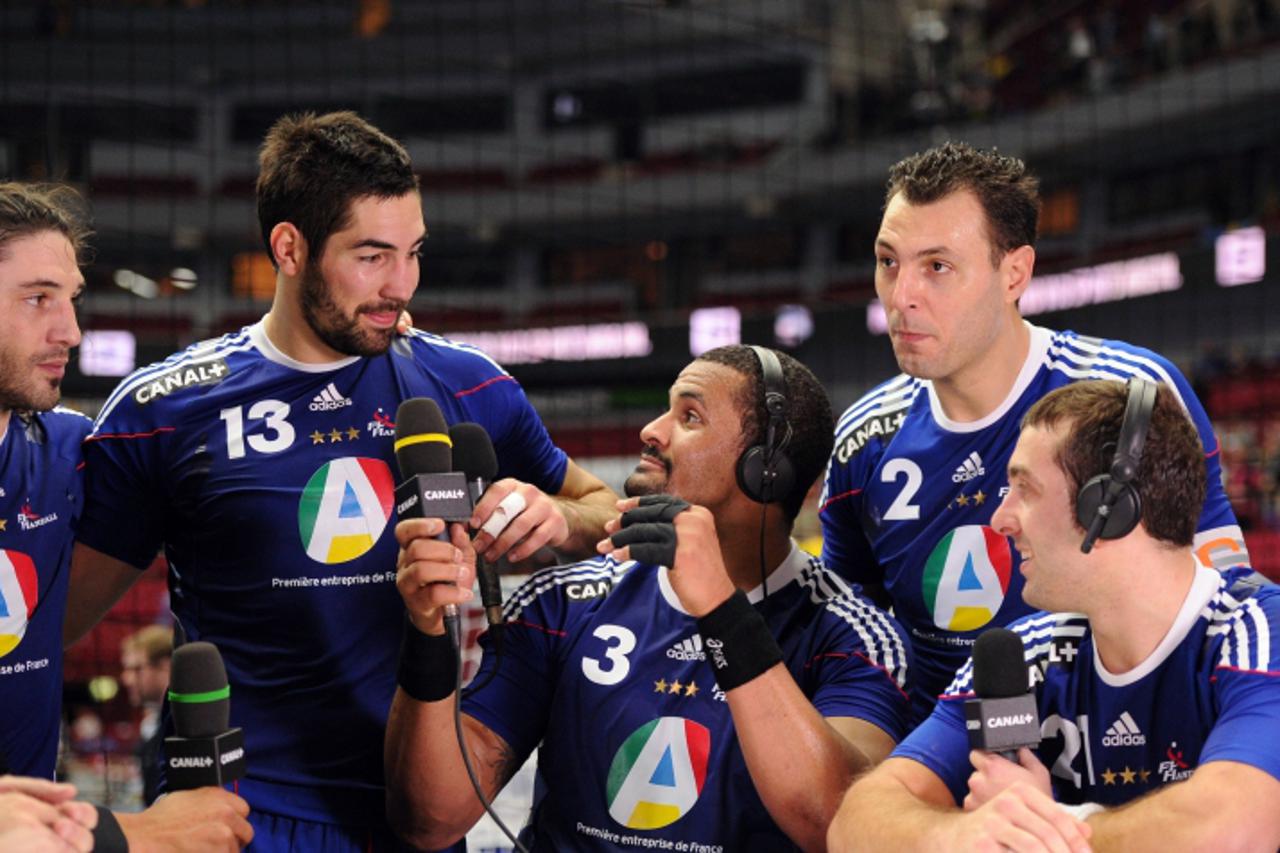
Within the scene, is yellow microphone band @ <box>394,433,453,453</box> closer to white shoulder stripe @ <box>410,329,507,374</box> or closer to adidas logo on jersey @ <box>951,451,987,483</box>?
white shoulder stripe @ <box>410,329,507,374</box>

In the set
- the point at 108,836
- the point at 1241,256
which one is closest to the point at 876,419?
the point at 108,836

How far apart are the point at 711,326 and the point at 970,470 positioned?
17600 mm

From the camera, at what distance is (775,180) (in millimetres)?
21516

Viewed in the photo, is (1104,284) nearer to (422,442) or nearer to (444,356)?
(444,356)

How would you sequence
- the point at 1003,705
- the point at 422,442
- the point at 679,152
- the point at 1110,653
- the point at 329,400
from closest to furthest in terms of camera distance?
the point at 1003,705 → the point at 422,442 → the point at 1110,653 → the point at 329,400 → the point at 679,152

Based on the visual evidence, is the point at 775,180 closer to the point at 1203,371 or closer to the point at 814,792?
the point at 1203,371

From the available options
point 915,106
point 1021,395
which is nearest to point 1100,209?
point 915,106

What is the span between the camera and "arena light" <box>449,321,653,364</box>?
72.5ft

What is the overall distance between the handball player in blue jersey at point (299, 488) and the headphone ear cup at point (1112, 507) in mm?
971

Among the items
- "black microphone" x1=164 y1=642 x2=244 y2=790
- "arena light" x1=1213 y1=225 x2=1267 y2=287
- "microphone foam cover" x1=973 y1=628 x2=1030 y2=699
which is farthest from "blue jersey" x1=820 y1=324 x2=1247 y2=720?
"arena light" x1=1213 y1=225 x2=1267 y2=287

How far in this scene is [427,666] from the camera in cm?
235

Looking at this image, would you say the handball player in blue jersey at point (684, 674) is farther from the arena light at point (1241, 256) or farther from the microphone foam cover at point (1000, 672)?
the arena light at point (1241, 256)

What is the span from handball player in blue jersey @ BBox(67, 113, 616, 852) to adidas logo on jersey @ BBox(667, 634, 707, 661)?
30cm

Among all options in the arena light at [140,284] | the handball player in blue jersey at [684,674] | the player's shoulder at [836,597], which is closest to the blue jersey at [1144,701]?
the handball player in blue jersey at [684,674]
